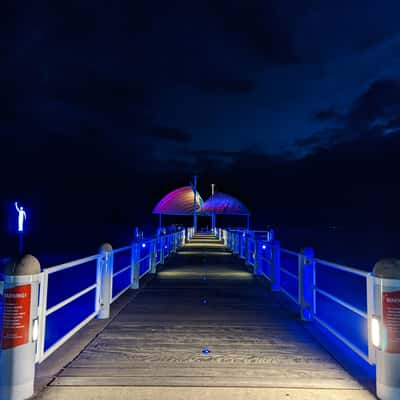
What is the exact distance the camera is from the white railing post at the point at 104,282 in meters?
6.00

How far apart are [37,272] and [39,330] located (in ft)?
2.50

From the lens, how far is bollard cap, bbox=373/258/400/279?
329 cm

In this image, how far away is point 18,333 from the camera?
10.6 ft

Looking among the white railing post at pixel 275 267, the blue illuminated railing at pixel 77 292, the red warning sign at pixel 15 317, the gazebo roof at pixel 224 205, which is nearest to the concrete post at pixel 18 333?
the red warning sign at pixel 15 317

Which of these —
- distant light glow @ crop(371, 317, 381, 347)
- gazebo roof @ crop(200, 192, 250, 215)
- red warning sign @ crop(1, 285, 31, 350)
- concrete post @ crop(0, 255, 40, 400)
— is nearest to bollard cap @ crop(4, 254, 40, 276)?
concrete post @ crop(0, 255, 40, 400)

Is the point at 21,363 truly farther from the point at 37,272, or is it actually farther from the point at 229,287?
the point at 229,287

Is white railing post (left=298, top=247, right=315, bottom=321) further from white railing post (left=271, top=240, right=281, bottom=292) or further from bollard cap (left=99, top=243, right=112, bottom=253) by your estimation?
bollard cap (left=99, top=243, right=112, bottom=253)

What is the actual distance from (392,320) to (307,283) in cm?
287

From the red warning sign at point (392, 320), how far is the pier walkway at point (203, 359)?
66cm

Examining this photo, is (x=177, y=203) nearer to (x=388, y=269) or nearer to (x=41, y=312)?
(x=41, y=312)

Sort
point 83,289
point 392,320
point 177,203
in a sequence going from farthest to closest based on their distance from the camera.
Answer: point 177,203 < point 83,289 < point 392,320

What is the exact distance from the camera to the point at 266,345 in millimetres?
4930

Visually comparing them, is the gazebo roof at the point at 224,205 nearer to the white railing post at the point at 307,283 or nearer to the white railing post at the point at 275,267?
the white railing post at the point at 275,267

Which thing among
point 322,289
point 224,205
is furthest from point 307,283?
point 224,205
